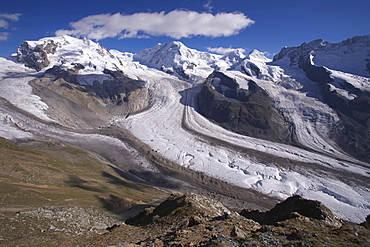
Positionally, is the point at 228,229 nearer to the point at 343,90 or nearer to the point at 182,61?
the point at 343,90

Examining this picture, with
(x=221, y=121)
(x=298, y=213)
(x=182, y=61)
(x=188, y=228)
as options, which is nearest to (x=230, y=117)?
(x=221, y=121)

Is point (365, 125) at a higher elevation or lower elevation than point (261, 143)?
higher

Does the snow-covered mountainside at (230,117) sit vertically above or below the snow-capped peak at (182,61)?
below

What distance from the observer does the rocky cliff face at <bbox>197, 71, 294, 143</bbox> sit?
6200 centimetres

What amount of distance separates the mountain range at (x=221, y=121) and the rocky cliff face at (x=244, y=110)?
1.34 ft

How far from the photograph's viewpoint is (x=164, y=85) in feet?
342

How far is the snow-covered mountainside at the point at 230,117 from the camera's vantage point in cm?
4106

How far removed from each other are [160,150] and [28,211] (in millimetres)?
36408

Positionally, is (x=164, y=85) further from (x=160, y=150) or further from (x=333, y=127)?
(x=333, y=127)

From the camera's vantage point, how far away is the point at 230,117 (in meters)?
68.8

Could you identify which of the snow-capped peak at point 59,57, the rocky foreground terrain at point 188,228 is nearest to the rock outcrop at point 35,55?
the snow-capped peak at point 59,57

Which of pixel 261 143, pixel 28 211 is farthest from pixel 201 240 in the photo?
pixel 261 143

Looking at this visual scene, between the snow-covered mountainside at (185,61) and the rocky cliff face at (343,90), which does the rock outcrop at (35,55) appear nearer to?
the snow-covered mountainside at (185,61)

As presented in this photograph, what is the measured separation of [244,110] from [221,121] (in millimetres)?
8611
